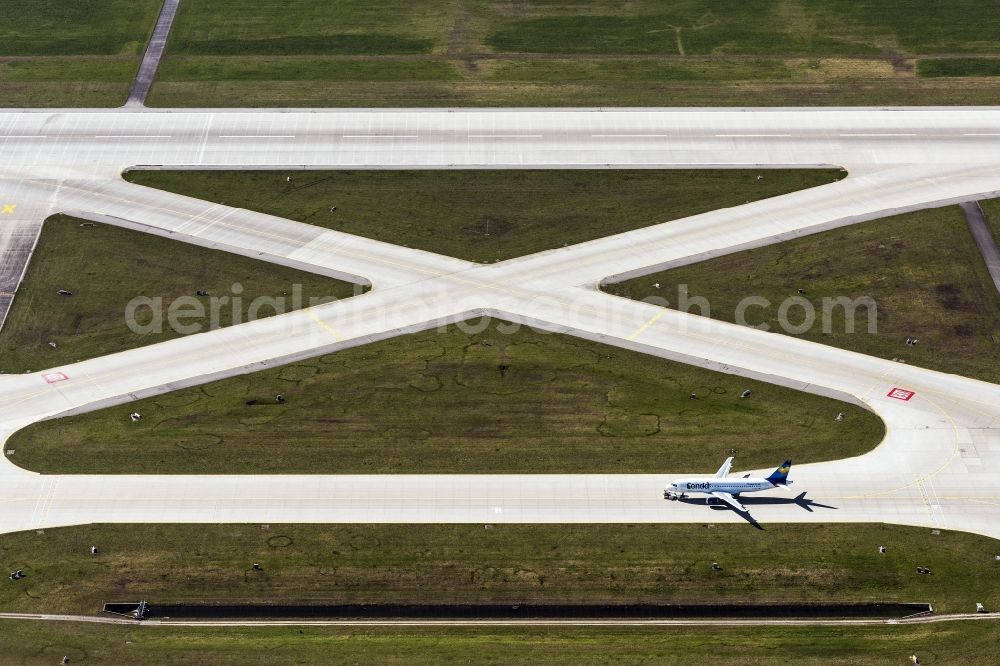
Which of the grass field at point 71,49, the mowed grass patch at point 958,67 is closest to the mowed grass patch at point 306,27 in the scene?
the grass field at point 71,49

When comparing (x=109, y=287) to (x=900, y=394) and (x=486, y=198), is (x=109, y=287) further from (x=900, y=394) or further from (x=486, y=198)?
(x=900, y=394)

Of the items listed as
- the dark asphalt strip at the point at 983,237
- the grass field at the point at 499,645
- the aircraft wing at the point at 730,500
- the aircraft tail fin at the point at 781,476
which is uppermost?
the dark asphalt strip at the point at 983,237

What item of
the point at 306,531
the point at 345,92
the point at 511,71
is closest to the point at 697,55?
the point at 511,71

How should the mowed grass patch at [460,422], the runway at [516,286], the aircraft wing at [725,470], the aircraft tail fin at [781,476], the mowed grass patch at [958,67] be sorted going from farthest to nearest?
the mowed grass patch at [958,67] → the mowed grass patch at [460,422] → the runway at [516,286] → the aircraft wing at [725,470] → the aircraft tail fin at [781,476]

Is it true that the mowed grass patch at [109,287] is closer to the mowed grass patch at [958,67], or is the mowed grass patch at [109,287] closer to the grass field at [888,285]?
the grass field at [888,285]

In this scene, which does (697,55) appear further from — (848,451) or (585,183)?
(848,451)

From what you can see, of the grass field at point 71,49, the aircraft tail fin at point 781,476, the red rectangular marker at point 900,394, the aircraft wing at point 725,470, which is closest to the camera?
the aircraft tail fin at point 781,476

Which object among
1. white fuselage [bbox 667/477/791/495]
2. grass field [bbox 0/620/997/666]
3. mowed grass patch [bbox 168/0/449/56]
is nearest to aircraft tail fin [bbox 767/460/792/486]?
white fuselage [bbox 667/477/791/495]

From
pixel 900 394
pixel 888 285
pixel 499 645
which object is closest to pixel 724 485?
pixel 900 394
